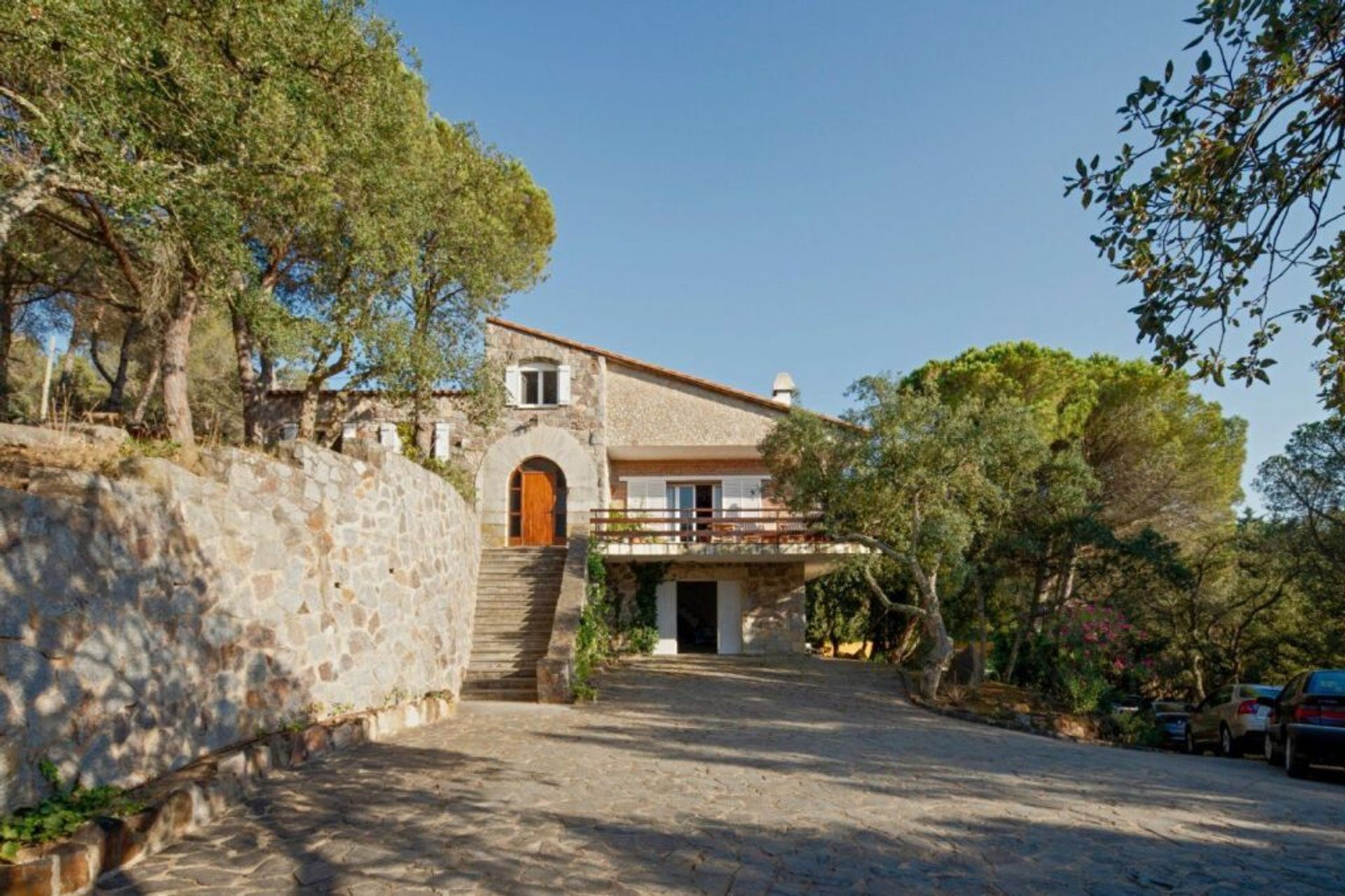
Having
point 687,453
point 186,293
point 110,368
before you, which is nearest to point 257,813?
point 186,293

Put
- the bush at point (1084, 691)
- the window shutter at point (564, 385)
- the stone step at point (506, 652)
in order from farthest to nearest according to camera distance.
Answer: the window shutter at point (564, 385)
the bush at point (1084, 691)
the stone step at point (506, 652)

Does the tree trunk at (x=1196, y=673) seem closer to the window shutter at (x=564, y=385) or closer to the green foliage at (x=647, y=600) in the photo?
the green foliage at (x=647, y=600)

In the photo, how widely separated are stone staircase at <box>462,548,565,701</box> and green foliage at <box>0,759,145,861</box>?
27.4ft

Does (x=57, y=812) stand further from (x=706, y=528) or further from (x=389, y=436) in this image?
(x=706, y=528)

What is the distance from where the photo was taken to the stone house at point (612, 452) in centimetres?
2042

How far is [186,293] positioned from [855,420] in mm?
11451

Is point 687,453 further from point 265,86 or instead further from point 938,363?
point 265,86

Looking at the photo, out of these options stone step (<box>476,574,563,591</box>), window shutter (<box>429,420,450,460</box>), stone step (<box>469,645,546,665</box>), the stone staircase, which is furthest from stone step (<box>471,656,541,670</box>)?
window shutter (<box>429,420,450,460</box>)

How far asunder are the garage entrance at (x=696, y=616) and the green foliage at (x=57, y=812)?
61.0ft

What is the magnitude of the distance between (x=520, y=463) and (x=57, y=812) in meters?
16.5

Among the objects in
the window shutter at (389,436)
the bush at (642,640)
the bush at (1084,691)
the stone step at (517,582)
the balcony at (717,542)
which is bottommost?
the bush at (1084,691)

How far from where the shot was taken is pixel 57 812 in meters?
4.44

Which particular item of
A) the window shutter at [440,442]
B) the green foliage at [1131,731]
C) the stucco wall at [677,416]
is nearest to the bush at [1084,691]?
the green foliage at [1131,731]

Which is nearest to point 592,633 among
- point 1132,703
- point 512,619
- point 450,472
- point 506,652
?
point 512,619
